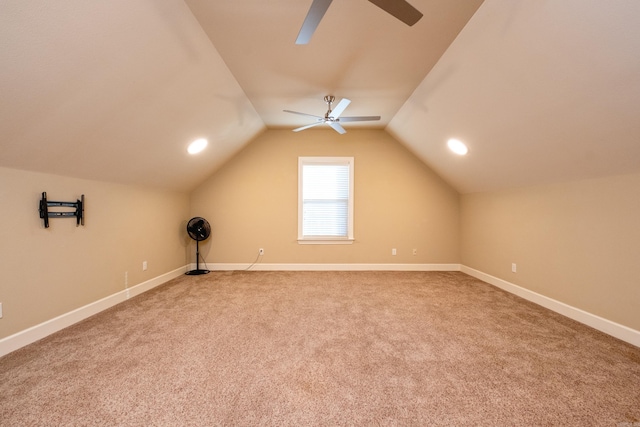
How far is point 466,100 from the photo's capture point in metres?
2.83

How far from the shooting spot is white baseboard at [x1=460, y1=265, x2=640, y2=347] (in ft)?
7.62

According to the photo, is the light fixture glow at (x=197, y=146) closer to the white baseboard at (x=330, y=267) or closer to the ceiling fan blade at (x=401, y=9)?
the white baseboard at (x=330, y=267)

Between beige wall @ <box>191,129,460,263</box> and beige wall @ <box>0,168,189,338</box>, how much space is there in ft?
4.09

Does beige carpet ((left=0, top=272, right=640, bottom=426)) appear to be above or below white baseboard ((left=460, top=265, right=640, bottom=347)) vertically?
below

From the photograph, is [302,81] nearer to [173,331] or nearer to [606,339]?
[173,331]

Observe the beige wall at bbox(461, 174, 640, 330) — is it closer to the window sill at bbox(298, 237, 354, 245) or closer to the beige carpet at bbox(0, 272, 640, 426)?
the beige carpet at bbox(0, 272, 640, 426)

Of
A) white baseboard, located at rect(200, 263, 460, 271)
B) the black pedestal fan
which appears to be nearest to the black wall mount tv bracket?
the black pedestal fan

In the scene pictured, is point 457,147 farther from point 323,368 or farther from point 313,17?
point 323,368

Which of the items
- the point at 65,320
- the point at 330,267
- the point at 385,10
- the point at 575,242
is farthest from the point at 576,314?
the point at 65,320

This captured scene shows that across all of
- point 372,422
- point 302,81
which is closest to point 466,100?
point 302,81

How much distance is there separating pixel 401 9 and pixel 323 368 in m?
2.34

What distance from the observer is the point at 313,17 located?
1.55m

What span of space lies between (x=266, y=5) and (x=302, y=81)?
1.13 meters

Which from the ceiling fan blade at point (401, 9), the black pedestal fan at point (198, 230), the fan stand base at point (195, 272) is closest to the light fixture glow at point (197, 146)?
the black pedestal fan at point (198, 230)
